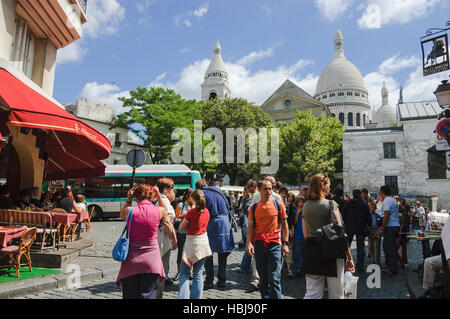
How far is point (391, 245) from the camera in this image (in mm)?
6930

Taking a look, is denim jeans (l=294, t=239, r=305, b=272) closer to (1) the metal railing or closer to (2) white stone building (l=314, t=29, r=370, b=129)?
(1) the metal railing

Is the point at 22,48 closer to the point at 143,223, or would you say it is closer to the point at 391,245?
the point at 143,223

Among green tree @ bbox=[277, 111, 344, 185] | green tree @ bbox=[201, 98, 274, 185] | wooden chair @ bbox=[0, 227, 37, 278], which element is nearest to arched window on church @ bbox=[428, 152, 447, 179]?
green tree @ bbox=[277, 111, 344, 185]

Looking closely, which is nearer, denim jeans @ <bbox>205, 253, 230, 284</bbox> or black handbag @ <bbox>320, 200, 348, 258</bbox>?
black handbag @ <bbox>320, 200, 348, 258</bbox>

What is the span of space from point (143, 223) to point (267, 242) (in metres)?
1.79

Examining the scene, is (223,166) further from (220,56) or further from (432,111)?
(220,56)

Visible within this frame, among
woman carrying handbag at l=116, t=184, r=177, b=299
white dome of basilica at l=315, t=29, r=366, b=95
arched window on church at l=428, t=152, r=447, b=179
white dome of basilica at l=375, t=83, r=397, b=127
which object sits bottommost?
woman carrying handbag at l=116, t=184, r=177, b=299

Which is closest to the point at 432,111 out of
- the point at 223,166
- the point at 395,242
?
the point at 223,166

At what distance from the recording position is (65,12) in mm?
9109

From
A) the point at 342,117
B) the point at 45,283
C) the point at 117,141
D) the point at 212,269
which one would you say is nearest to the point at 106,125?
the point at 117,141

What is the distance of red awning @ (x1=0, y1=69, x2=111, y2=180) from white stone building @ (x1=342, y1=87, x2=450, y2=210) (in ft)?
100

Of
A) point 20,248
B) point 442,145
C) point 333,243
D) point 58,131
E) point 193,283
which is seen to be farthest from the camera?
point 58,131

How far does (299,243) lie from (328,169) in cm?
3282

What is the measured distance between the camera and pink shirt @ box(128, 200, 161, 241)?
3496 millimetres
